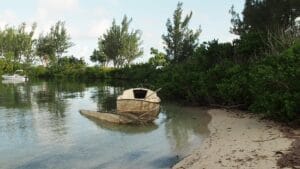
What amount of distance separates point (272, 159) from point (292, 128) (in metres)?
5.01

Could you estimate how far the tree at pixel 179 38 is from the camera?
6388cm

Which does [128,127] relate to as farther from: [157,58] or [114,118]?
[157,58]

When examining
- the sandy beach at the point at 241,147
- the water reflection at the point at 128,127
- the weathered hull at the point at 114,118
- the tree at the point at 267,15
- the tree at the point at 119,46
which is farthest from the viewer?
the tree at the point at 119,46

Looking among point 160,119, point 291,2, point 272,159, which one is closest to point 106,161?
point 272,159

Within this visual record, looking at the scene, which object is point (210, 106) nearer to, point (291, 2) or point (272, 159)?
point (291, 2)

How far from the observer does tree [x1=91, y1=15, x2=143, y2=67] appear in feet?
271

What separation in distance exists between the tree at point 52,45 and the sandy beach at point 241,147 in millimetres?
80959

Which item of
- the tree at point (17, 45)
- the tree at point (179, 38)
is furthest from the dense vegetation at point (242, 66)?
the tree at point (17, 45)

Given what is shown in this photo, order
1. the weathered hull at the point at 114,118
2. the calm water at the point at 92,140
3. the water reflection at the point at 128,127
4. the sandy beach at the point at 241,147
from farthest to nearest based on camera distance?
the weathered hull at the point at 114,118 < the water reflection at the point at 128,127 < the calm water at the point at 92,140 < the sandy beach at the point at 241,147

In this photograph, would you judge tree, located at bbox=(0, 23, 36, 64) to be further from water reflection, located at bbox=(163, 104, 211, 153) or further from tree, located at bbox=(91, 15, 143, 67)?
water reflection, located at bbox=(163, 104, 211, 153)

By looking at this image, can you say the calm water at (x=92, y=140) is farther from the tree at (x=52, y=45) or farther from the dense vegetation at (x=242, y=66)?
the tree at (x=52, y=45)

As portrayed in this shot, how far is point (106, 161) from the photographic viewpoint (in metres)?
12.9

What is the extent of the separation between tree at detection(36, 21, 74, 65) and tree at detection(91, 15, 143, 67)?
13648 mm

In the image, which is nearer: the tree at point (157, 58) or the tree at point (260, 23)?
the tree at point (260, 23)
